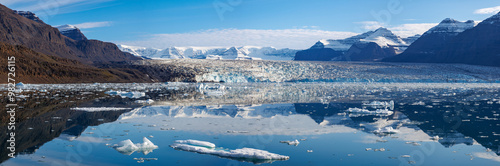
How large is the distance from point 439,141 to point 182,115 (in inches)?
373

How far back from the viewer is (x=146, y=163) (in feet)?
25.0

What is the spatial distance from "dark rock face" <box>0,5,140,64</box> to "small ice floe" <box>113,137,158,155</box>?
343 feet

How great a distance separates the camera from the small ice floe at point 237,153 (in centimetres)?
793

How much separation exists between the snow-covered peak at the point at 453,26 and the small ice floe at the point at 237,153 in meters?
155

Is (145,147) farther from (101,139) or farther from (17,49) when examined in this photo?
(17,49)

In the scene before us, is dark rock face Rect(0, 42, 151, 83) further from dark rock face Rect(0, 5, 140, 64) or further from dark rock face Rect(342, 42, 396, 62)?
dark rock face Rect(342, 42, 396, 62)

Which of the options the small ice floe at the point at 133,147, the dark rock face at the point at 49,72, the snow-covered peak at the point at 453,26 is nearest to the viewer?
the small ice floe at the point at 133,147

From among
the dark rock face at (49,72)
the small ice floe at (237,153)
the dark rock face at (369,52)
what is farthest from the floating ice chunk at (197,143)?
the dark rock face at (369,52)

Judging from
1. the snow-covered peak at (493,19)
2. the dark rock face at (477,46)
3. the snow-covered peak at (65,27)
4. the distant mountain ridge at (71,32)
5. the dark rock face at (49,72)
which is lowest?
Answer: the dark rock face at (49,72)

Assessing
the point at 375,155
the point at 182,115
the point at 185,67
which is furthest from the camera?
the point at 185,67

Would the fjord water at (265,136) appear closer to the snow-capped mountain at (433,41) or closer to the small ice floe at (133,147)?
the small ice floe at (133,147)

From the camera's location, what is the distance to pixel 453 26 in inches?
5723

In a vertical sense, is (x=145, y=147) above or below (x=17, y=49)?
below

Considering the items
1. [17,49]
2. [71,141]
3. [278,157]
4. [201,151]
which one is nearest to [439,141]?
[278,157]
